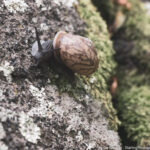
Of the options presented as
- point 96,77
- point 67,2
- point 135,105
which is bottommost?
point 135,105

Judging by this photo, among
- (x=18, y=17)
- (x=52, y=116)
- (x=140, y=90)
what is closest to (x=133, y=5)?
(x=140, y=90)

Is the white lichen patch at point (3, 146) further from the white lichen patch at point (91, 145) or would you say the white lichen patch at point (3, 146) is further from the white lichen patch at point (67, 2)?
the white lichen patch at point (67, 2)

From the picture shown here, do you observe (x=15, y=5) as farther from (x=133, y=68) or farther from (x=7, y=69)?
(x=133, y=68)

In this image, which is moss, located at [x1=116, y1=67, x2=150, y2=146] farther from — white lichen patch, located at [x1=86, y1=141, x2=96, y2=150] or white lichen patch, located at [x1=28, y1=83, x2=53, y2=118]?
→ white lichen patch, located at [x1=28, y1=83, x2=53, y2=118]

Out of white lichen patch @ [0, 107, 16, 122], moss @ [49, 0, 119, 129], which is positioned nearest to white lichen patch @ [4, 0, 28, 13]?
moss @ [49, 0, 119, 129]

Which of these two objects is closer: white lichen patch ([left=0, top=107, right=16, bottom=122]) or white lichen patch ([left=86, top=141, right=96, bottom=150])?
white lichen patch ([left=0, top=107, right=16, bottom=122])

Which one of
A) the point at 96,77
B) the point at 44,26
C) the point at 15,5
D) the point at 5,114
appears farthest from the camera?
the point at 96,77

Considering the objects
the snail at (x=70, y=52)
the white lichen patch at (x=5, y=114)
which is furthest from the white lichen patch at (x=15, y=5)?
the white lichen patch at (x=5, y=114)

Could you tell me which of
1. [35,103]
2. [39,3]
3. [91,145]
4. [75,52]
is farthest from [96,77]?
[39,3]
